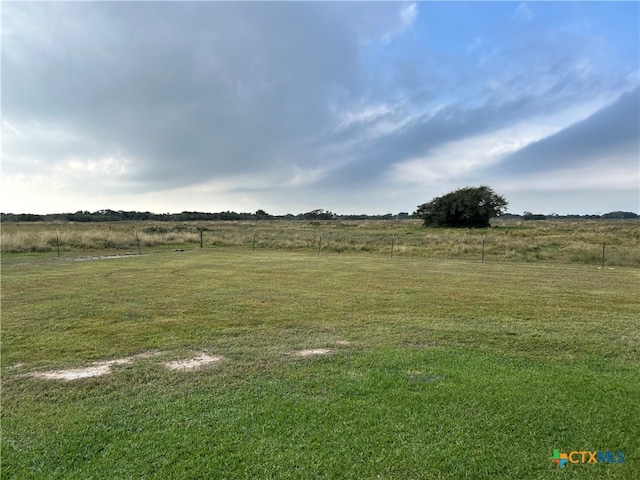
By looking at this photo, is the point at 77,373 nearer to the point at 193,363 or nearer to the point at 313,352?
the point at 193,363

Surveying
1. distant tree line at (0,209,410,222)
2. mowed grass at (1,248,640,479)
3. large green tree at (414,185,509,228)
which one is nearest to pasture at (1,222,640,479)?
mowed grass at (1,248,640,479)

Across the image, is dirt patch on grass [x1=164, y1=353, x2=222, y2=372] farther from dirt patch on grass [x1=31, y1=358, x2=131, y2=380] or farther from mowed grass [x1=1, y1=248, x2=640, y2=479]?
dirt patch on grass [x1=31, y1=358, x2=131, y2=380]

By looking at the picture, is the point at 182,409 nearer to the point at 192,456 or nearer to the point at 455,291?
the point at 192,456

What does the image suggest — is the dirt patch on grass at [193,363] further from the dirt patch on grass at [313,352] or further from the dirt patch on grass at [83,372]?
the dirt patch on grass at [313,352]

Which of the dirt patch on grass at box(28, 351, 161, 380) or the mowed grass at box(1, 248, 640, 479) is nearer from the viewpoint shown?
the mowed grass at box(1, 248, 640, 479)

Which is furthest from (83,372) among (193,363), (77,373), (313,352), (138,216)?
(138,216)

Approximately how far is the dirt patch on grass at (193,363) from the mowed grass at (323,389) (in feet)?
0.49

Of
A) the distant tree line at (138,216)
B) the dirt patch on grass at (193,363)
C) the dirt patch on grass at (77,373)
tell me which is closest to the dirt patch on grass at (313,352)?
the dirt patch on grass at (193,363)

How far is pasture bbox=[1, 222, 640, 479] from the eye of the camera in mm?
2955

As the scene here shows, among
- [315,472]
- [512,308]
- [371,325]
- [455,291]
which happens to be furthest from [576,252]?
[315,472]

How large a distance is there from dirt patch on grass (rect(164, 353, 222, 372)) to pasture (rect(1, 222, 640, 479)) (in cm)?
4

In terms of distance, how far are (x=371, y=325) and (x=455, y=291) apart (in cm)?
461

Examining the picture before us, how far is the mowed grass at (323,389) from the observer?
295cm

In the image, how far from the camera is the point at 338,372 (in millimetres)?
4645
